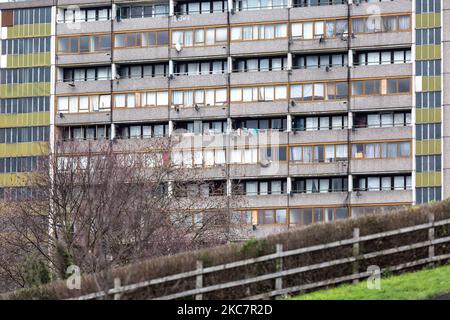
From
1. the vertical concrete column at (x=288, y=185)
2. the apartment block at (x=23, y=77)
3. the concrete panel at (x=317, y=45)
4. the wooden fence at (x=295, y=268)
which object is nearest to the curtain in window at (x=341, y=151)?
the vertical concrete column at (x=288, y=185)

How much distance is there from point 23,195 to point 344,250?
44.8 metres

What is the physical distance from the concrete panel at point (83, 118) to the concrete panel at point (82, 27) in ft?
22.2

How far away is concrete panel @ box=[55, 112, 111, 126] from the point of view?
12112cm

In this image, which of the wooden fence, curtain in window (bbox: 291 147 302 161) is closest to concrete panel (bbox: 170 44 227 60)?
curtain in window (bbox: 291 147 302 161)

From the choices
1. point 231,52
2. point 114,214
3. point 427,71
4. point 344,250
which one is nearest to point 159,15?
point 231,52

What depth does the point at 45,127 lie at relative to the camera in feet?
400

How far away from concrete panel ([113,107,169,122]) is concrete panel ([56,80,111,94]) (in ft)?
7.50

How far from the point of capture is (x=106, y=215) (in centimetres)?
6138

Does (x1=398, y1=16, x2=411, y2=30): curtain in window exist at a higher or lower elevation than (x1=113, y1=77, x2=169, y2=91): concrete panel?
higher

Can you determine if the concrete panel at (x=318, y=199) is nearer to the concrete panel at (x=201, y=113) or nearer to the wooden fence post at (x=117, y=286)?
the concrete panel at (x=201, y=113)

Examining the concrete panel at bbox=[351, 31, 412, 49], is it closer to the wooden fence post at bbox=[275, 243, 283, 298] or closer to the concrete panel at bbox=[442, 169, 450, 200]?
the concrete panel at bbox=[442, 169, 450, 200]

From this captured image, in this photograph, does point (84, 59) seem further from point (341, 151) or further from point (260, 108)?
point (341, 151)

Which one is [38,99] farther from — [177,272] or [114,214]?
[177,272]

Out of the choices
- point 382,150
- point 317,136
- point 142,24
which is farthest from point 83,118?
point 382,150
